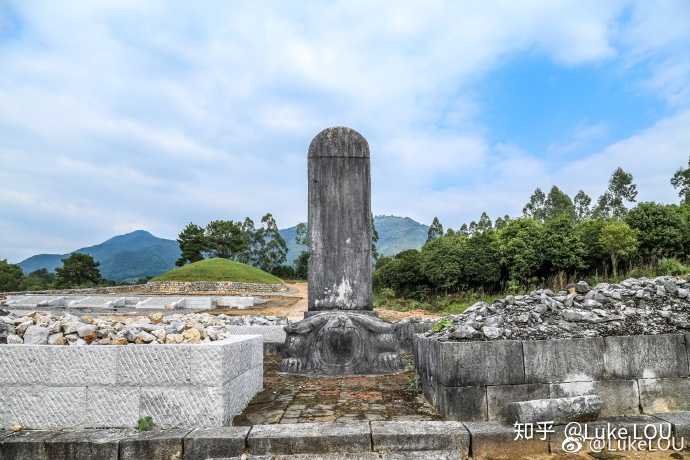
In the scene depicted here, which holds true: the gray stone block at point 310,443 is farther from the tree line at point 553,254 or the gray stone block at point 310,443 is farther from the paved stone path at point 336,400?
the tree line at point 553,254

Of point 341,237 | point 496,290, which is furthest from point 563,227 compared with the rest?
point 341,237

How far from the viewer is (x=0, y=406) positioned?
3.63 m

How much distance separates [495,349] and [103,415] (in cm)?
322

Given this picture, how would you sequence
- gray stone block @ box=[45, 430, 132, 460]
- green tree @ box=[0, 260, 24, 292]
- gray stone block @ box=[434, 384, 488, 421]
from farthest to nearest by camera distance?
green tree @ box=[0, 260, 24, 292] < gray stone block @ box=[434, 384, 488, 421] < gray stone block @ box=[45, 430, 132, 460]

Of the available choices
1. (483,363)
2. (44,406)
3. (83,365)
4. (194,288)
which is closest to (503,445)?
(483,363)

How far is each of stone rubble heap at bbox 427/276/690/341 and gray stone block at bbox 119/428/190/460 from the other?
2342 millimetres

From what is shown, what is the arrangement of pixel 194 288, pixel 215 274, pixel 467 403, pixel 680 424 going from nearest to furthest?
1. pixel 680 424
2. pixel 467 403
3. pixel 194 288
4. pixel 215 274

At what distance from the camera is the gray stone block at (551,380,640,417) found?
3773mm

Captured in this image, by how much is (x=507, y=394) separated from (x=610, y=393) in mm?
881

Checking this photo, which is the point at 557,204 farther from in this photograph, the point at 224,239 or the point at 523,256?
the point at 224,239

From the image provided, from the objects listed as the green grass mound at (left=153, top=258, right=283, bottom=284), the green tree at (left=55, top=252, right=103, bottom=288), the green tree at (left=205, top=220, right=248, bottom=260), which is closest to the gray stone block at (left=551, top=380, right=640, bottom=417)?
the green grass mound at (left=153, top=258, right=283, bottom=284)

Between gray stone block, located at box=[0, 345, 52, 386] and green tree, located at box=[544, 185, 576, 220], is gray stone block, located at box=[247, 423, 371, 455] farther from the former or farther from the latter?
green tree, located at box=[544, 185, 576, 220]

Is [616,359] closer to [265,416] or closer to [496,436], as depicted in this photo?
[496,436]

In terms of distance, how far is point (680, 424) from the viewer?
3.35m
